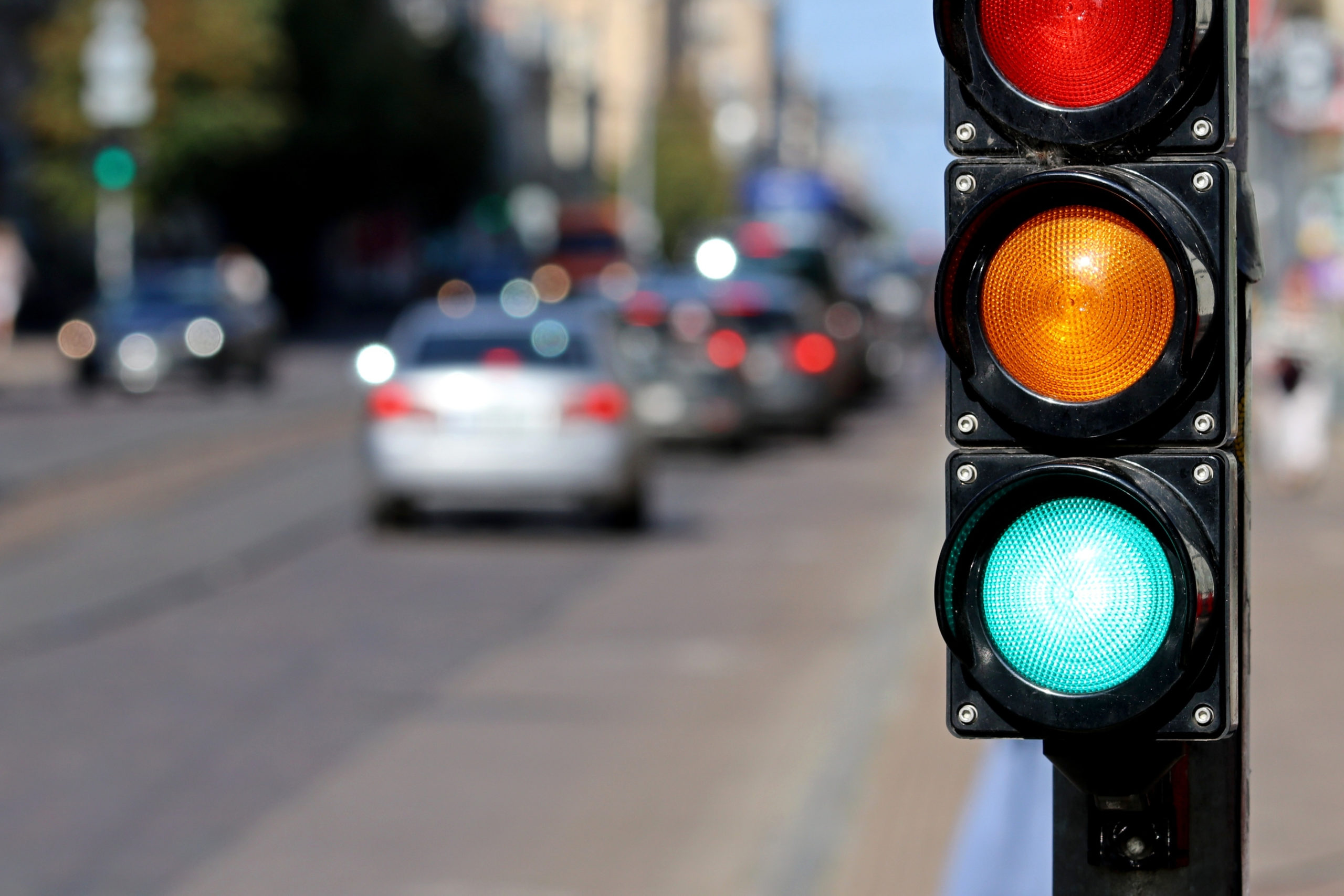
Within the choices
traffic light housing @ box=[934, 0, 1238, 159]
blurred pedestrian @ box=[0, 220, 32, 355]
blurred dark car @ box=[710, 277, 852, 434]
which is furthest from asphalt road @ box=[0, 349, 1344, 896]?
blurred pedestrian @ box=[0, 220, 32, 355]

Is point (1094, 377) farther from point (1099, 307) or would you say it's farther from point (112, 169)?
point (112, 169)

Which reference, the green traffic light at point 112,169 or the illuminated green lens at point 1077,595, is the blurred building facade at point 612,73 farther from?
the illuminated green lens at point 1077,595

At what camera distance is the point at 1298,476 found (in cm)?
1894

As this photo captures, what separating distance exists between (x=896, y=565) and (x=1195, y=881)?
12.6m

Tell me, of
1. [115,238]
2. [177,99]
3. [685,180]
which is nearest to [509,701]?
[177,99]

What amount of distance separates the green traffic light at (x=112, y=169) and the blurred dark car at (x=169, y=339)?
154 cm

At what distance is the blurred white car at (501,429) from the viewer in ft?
53.8

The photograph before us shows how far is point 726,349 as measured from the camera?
23.9 metres

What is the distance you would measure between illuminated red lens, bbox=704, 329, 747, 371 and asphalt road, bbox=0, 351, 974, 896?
11.8 feet

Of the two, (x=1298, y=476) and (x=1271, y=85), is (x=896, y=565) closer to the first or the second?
(x=1298, y=476)

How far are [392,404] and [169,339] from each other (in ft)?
45.4

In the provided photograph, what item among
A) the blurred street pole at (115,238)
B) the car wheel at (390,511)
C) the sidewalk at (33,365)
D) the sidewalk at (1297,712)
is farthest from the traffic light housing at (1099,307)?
the blurred street pole at (115,238)

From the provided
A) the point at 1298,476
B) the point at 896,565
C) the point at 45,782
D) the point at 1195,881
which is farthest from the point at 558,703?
the point at 1298,476

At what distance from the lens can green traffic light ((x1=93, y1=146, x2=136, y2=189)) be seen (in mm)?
29141
